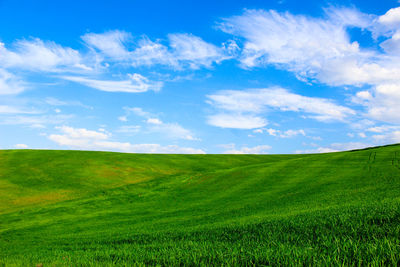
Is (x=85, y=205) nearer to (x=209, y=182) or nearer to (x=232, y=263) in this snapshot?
(x=209, y=182)

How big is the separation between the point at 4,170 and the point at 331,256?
58907mm

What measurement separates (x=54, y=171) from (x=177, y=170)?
78.1ft

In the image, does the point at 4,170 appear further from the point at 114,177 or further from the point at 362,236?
the point at 362,236

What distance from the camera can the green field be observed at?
4762 mm

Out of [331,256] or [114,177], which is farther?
[114,177]

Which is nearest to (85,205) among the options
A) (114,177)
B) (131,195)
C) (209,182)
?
(131,195)

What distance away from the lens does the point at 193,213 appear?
69.9 ft

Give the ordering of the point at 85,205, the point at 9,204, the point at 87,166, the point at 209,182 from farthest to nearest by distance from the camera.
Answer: the point at 87,166, the point at 209,182, the point at 9,204, the point at 85,205

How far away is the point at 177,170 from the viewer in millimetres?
60656

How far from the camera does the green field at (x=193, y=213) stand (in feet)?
15.6

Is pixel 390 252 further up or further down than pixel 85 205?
further up

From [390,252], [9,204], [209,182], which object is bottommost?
[9,204]

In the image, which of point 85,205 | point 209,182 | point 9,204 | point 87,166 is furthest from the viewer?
point 87,166

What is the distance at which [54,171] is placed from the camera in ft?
167
